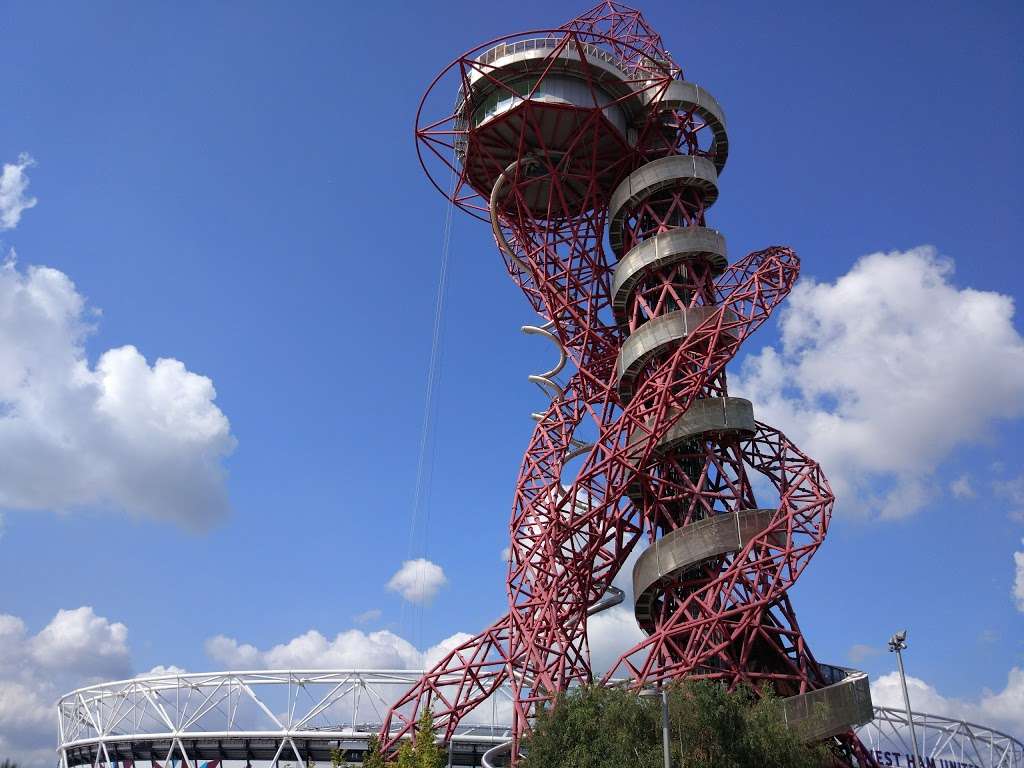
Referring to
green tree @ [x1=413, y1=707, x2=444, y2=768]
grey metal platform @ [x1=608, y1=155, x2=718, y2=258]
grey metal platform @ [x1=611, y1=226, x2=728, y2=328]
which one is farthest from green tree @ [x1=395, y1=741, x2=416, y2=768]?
grey metal platform @ [x1=608, y1=155, x2=718, y2=258]

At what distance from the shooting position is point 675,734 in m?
32.8

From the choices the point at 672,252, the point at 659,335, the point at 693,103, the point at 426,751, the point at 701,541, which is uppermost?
the point at 693,103

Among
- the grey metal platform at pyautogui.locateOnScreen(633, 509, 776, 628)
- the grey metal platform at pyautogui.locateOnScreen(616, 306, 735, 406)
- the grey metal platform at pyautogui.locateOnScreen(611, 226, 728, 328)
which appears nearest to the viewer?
the grey metal platform at pyautogui.locateOnScreen(633, 509, 776, 628)

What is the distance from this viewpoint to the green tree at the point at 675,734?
32656 millimetres

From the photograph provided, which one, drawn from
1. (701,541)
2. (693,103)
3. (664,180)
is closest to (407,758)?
(701,541)

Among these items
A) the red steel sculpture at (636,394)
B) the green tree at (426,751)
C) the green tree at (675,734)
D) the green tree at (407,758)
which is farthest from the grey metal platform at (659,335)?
the green tree at (407,758)

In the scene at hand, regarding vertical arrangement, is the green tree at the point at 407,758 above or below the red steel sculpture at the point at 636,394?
below

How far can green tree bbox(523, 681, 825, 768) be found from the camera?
32656 mm

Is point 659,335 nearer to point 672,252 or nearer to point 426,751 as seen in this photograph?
point 672,252

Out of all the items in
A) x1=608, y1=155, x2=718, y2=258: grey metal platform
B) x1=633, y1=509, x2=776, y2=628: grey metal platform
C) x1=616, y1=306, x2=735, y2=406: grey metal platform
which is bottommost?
x1=633, y1=509, x2=776, y2=628: grey metal platform

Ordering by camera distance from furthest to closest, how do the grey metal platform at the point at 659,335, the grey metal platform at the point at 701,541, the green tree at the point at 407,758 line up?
the grey metal platform at the point at 659,335 < the grey metal platform at the point at 701,541 < the green tree at the point at 407,758

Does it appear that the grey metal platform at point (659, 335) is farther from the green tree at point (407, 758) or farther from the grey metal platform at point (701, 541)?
the green tree at point (407, 758)

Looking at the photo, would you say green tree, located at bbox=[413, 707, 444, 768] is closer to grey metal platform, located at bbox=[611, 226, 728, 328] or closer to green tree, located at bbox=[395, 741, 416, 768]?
green tree, located at bbox=[395, 741, 416, 768]

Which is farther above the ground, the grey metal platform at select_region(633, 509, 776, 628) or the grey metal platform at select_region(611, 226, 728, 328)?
the grey metal platform at select_region(611, 226, 728, 328)
